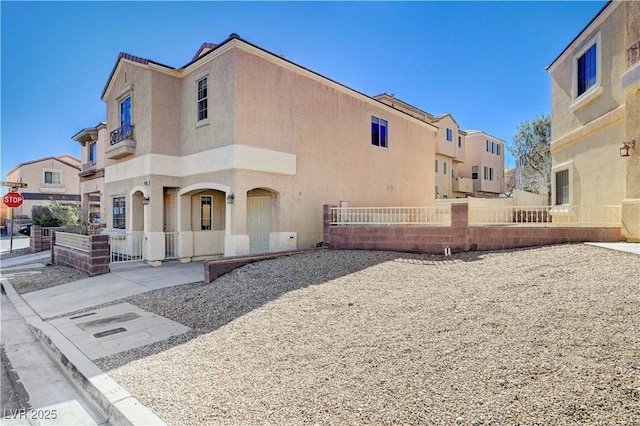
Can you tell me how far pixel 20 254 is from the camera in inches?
782

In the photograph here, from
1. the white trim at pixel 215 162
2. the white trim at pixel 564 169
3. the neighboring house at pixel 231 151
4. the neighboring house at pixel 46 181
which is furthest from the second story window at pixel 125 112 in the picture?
the neighboring house at pixel 46 181

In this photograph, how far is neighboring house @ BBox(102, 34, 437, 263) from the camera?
40.8 ft

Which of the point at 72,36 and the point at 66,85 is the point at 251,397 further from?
the point at 66,85

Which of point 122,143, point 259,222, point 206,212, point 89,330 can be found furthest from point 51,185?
point 89,330

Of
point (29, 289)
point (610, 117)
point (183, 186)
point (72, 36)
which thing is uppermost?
point (72, 36)

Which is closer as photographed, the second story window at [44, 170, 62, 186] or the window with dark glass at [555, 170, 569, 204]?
the window with dark glass at [555, 170, 569, 204]

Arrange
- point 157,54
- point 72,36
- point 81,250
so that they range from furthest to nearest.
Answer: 1. point 157,54
2. point 81,250
3. point 72,36

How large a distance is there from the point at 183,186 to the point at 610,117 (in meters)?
15.8

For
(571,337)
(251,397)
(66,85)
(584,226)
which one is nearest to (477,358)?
(571,337)

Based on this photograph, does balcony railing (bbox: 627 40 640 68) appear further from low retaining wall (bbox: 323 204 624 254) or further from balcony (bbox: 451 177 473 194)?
balcony (bbox: 451 177 473 194)

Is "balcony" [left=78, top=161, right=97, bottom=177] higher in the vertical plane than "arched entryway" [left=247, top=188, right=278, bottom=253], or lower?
higher

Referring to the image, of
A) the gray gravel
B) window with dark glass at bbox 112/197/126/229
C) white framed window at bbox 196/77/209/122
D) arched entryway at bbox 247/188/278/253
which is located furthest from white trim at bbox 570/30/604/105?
window with dark glass at bbox 112/197/126/229

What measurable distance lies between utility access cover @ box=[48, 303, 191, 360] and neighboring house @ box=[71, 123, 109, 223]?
49.3ft

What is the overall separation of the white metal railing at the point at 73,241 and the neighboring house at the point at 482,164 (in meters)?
35.2
